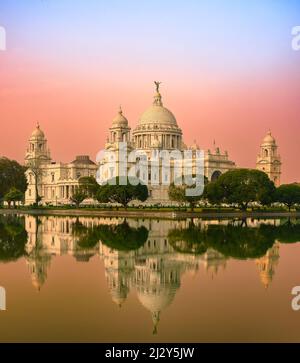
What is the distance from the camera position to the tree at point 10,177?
8169cm

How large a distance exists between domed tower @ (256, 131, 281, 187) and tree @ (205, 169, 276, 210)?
35062 millimetres

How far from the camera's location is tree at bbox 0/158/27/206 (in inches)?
3216

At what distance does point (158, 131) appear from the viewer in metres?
94.5

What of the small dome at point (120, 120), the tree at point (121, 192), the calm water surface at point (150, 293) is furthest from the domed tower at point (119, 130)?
the calm water surface at point (150, 293)

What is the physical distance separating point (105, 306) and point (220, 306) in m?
2.45

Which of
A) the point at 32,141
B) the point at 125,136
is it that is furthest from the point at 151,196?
the point at 32,141

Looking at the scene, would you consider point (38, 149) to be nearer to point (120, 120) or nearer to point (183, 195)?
point (120, 120)

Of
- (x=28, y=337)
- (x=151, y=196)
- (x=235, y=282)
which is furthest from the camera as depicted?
(x=151, y=196)

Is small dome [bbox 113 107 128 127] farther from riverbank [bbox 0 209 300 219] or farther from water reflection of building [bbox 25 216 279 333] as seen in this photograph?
water reflection of building [bbox 25 216 279 333]

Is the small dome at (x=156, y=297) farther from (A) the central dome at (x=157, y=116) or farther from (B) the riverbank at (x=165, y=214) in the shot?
(A) the central dome at (x=157, y=116)

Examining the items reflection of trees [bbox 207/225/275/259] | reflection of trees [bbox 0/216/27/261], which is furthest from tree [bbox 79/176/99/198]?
reflection of trees [bbox 207/225/275/259]

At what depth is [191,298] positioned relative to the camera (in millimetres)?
12641

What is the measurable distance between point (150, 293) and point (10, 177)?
72160 mm
